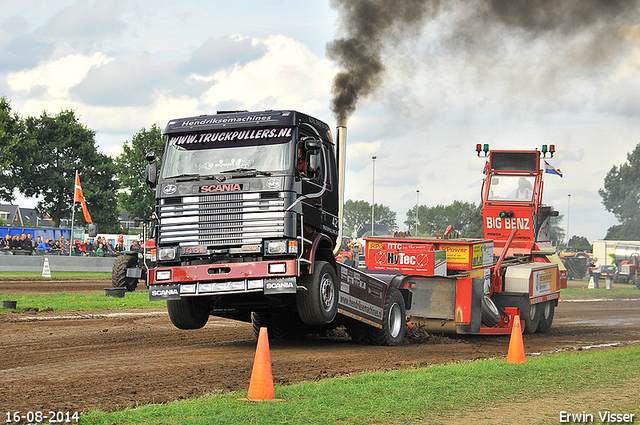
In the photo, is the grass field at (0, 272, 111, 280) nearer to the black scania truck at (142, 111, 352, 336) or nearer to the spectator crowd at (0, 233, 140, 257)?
the spectator crowd at (0, 233, 140, 257)

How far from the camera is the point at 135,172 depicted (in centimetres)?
6469

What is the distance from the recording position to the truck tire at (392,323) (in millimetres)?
12828

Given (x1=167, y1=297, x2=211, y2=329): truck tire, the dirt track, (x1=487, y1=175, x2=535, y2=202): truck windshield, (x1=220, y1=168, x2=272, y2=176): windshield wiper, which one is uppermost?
(x1=487, y1=175, x2=535, y2=202): truck windshield

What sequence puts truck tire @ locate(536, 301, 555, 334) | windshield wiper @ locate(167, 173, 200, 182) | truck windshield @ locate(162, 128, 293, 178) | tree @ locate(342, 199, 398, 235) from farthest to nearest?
tree @ locate(342, 199, 398, 235) < truck tire @ locate(536, 301, 555, 334) < windshield wiper @ locate(167, 173, 200, 182) < truck windshield @ locate(162, 128, 293, 178)

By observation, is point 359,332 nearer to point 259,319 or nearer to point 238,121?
point 259,319

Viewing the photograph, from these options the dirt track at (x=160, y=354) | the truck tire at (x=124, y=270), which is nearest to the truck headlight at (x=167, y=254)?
the dirt track at (x=160, y=354)

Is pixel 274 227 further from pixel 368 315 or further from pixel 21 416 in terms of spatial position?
pixel 21 416

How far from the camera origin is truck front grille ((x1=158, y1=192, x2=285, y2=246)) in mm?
10320

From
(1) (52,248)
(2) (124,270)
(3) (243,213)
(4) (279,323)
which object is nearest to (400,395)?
(3) (243,213)

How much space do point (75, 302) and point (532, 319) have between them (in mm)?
12056

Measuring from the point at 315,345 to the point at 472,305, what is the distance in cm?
327

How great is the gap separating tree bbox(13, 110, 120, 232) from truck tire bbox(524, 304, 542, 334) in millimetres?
51364

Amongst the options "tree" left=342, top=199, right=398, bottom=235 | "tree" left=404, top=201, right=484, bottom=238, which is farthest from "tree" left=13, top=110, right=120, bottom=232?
"tree" left=342, top=199, right=398, bottom=235

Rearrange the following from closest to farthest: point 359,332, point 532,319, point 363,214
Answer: point 359,332, point 532,319, point 363,214
